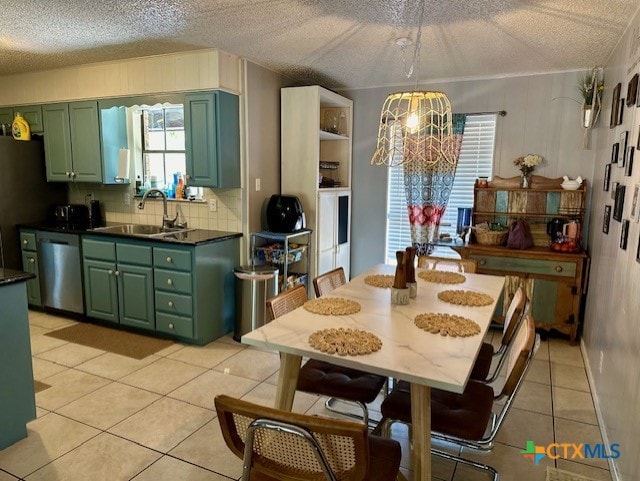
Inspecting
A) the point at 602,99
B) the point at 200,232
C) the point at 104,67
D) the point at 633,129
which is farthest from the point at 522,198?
the point at 104,67

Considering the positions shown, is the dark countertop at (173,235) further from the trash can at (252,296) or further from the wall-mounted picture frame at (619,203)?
the wall-mounted picture frame at (619,203)

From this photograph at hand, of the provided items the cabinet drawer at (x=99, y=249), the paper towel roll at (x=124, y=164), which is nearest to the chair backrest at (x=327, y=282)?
the cabinet drawer at (x=99, y=249)

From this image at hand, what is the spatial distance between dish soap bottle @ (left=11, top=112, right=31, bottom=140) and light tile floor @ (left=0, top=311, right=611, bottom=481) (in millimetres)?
2140

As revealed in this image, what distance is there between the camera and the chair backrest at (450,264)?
3.25 meters

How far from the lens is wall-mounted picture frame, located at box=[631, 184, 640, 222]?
204 centimetres

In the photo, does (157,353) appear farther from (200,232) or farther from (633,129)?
(633,129)

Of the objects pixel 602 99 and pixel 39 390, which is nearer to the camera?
pixel 39 390

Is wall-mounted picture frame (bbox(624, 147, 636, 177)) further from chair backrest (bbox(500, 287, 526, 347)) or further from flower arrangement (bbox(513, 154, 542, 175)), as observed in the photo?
flower arrangement (bbox(513, 154, 542, 175))

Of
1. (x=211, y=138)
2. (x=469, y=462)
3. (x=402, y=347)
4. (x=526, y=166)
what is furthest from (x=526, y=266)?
(x=211, y=138)

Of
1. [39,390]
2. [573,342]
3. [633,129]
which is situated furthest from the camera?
[573,342]

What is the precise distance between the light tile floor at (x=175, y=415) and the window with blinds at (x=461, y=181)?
160 centimetres

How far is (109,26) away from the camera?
3.00 m

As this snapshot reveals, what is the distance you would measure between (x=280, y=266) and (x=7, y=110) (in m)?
3.40

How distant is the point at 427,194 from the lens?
4.49 meters
